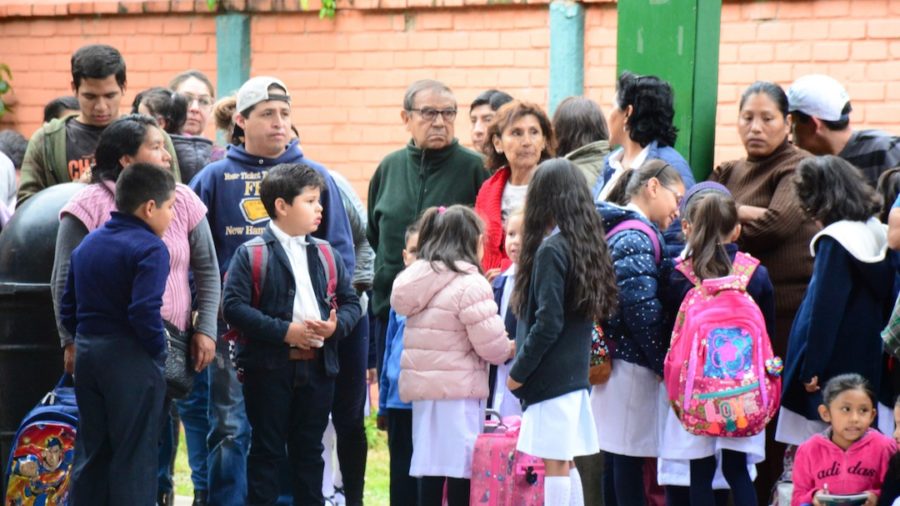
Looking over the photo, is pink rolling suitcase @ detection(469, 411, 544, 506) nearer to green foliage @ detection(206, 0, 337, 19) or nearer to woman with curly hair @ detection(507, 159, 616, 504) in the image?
woman with curly hair @ detection(507, 159, 616, 504)

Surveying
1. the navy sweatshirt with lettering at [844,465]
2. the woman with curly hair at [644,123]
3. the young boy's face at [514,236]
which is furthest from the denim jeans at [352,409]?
the navy sweatshirt with lettering at [844,465]

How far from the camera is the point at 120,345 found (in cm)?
588

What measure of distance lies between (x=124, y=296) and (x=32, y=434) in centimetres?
86

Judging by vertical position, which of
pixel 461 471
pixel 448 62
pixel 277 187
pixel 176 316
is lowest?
pixel 461 471

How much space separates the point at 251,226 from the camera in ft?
22.4

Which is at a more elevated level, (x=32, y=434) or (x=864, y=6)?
(x=864, y=6)

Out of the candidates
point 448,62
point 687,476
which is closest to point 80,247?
point 687,476

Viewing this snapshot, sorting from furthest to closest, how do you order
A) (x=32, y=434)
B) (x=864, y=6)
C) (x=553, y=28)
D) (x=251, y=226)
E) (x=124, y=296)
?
(x=553, y=28) → (x=864, y=6) → (x=251, y=226) → (x=32, y=434) → (x=124, y=296)

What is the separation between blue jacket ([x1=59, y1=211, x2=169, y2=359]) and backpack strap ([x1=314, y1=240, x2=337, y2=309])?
0.81 metres

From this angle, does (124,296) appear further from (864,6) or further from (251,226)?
(864,6)

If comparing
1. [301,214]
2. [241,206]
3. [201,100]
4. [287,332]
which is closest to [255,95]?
[241,206]

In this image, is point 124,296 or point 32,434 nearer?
point 124,296

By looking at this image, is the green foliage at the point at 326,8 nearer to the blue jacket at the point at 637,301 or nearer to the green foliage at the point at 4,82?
the green foliage at the point at 4,82

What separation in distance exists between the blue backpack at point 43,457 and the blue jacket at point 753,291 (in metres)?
2.58
